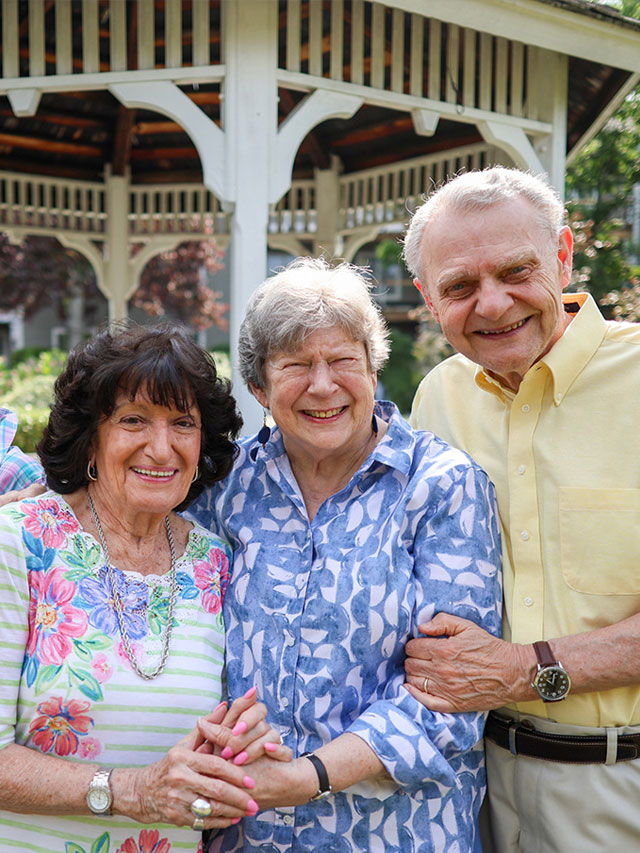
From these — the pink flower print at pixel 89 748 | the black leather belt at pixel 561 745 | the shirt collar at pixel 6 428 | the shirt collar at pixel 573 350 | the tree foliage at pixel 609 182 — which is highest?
the tree foliage at pixel 609 182

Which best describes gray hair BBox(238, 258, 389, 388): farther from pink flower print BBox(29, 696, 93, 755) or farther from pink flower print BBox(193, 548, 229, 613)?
pink flower print BBox(29, 696, 93, 755)

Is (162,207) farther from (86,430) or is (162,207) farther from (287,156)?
(86,430)

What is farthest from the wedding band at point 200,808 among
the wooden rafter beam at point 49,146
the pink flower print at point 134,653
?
the wooden rafter beam at point 49,146

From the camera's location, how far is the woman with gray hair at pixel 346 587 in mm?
1982

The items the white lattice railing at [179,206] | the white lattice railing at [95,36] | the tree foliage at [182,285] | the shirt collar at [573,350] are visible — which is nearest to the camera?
the shirt collar at [573,350]

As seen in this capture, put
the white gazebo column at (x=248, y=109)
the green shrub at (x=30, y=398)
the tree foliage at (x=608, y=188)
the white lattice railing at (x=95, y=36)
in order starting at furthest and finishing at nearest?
the tree foliage at (x=608, y=188), the green shrub at (x=30, y=398), the white lattice railing at (x=95, y=36), the white gazebo column at (x=248, y=109)

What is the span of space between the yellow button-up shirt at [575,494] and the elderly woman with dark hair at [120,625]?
0.76m

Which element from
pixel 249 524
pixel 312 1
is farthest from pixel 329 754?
pixel 312 1

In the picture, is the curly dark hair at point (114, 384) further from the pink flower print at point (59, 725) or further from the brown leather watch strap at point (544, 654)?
the brown leather watch strap at point (544, 654)

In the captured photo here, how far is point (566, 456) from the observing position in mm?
2131

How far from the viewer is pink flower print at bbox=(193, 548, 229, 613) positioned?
2.19 metres

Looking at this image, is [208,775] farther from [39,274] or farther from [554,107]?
[39,274]

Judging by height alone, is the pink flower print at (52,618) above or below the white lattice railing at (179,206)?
below

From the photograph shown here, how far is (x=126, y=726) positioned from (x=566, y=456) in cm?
129
